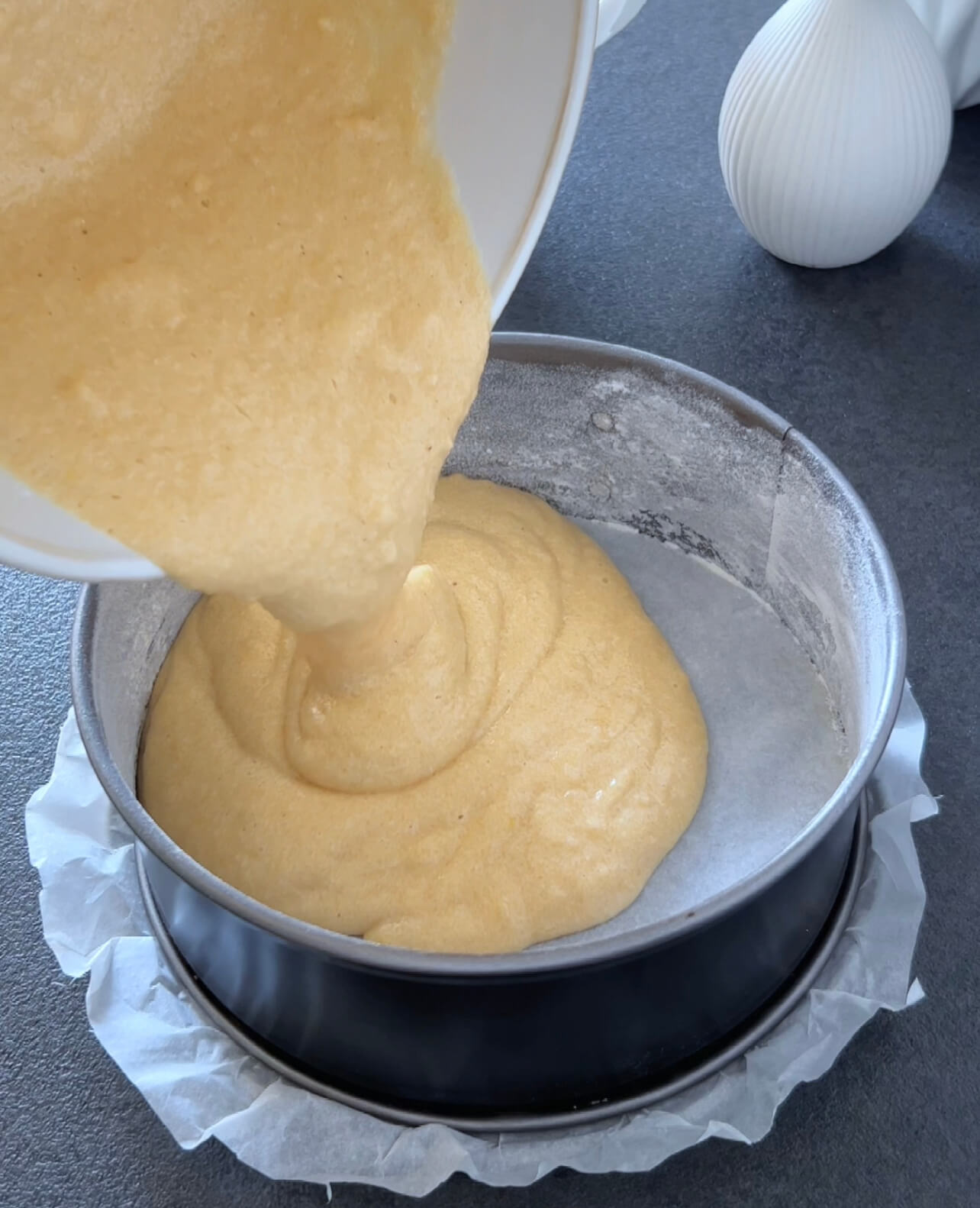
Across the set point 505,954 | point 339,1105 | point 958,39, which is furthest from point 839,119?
point 339,1105

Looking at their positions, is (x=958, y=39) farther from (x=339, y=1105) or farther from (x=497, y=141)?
(x=339, y=1105)

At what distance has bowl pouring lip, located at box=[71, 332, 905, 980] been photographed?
2.95 ft

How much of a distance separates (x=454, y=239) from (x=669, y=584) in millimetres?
604

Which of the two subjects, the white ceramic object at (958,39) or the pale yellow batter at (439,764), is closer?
the pale yellow batter at (439,764)

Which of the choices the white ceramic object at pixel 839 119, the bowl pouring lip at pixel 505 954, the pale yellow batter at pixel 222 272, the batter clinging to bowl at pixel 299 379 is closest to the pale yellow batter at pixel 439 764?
the batter clinging to bowl at pixel 299 379

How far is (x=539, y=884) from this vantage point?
1.13 m

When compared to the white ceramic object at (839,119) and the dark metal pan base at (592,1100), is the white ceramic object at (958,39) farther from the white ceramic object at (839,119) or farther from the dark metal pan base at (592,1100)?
the dark metal pan base at (592,1100)

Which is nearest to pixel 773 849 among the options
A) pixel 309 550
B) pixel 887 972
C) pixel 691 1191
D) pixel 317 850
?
pixel 887 972

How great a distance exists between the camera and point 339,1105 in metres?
1.09

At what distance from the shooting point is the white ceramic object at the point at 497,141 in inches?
30.0

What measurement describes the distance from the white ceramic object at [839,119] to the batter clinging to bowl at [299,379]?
0.76 m

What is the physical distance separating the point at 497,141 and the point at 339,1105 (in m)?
0.74

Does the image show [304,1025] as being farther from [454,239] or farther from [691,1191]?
[454,239]

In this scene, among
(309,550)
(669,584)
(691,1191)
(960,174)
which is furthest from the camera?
(960,174)
